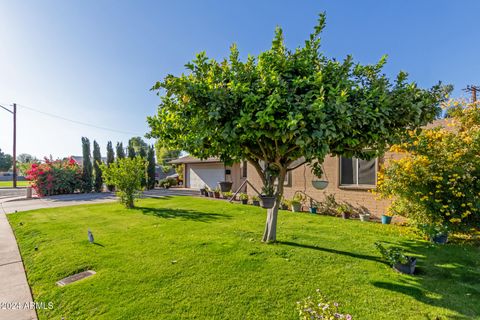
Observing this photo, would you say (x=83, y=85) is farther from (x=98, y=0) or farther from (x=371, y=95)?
(x=371, y=95)

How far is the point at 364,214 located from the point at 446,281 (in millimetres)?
4536

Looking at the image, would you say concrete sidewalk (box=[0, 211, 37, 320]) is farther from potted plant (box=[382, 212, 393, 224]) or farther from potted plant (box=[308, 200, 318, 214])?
potted plant (box=[382, 212, 393, 224])

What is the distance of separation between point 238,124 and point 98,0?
26.7 feet

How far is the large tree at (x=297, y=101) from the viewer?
322cm

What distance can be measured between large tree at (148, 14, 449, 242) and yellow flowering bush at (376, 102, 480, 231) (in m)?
1.87

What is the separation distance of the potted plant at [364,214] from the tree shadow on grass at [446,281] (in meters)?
2.70

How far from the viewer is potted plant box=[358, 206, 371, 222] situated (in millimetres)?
7758

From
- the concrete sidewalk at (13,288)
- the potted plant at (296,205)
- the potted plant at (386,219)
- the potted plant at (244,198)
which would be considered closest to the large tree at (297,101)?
the concrete sidewalk at (13,288)

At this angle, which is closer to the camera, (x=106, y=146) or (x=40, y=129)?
(x=106, y=146)

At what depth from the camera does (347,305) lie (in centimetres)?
288

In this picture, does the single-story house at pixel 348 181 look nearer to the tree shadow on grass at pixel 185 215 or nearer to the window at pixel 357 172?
the window at pixel 357 172

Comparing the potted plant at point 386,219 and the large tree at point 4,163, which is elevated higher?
the large tree at point 4,163

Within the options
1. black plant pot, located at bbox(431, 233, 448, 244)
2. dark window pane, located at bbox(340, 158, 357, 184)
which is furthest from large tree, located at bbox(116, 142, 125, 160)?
black plant pot, located at bbox(431, 233, 448, 244)

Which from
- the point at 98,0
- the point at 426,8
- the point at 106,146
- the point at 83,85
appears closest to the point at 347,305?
the point at 426,8
